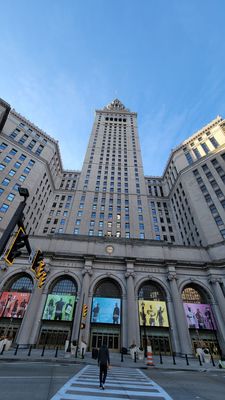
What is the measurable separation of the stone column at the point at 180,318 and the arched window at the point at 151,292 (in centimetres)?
224

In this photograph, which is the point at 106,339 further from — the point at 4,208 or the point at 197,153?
the point at 197,153

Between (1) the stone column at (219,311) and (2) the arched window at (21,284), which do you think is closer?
(1) the stone column at (219,311)

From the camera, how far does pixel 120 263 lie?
110ft

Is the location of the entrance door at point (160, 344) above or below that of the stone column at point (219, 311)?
below

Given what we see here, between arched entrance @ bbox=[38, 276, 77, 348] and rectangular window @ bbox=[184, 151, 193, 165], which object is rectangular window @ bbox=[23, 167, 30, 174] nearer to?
arched entrance @ bbox=[38, 276, 77, 348]

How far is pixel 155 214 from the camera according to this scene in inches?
2677

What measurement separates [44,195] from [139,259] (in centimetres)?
4169

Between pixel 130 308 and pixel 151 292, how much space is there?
544 centimetres

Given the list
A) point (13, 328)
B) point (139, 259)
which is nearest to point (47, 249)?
point (13, 328)

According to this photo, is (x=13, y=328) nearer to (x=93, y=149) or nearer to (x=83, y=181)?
(x=83, y=181)

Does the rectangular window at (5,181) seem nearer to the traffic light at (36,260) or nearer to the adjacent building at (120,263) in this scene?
the adjacent building at (120,263)

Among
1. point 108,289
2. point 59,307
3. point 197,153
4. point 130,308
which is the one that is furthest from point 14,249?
point 197,153

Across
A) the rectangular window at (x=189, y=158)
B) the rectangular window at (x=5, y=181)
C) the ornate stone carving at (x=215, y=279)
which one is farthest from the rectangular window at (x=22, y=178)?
the rectangular window at (x=189, y=158)

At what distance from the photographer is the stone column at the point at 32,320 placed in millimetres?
25797
